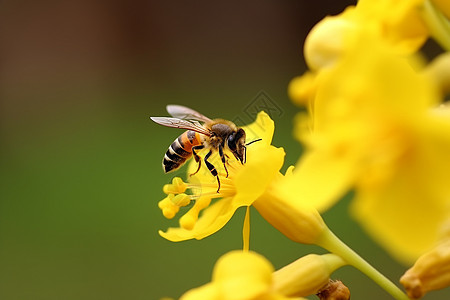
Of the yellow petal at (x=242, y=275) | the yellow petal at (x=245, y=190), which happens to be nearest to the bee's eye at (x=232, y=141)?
the yellow petal at (x=245, y=190)

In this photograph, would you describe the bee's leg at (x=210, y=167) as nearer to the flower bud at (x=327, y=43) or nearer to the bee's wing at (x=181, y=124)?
the bee's wing at (x=181, y=124)

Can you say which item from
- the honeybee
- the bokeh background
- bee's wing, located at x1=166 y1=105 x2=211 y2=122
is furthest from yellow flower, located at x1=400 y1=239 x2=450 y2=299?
the bokeh background

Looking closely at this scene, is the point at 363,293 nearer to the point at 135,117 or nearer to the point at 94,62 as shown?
the point at 135,117

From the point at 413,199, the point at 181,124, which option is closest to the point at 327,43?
the point at 413,199

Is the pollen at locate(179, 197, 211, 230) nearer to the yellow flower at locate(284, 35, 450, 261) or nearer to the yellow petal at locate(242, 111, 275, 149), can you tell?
the yellow petal at locate(242, 111, 275, 149)

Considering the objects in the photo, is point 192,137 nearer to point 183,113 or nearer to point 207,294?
point 183,113

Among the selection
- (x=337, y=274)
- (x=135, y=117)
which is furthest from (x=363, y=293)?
(x=135, y=117)

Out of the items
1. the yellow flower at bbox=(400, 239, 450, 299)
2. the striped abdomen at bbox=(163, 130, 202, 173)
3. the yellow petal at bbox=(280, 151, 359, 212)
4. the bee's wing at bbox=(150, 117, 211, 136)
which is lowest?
the yellow flower at bbox=(400, 239, 450, 299)
